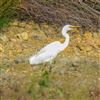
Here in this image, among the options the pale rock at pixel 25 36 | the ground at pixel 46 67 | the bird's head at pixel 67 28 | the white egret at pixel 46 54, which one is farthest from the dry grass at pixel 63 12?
the white egret at pixel 46 54

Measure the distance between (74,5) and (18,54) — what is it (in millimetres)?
1799

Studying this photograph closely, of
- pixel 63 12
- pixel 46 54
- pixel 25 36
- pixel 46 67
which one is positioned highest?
pixel 63 12

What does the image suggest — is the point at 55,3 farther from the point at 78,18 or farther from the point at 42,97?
the point at 42,97

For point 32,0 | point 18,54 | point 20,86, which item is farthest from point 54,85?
point 32,0

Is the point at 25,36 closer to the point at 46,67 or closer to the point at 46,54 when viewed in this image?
the point at 46,54

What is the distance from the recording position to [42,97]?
7.16 metres

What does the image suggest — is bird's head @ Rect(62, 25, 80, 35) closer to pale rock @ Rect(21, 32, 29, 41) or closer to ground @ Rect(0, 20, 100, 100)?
ground @ Rect(0, 20, 100, 100)

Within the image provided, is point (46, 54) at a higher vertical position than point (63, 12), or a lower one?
lower

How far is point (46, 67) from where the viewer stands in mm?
9578

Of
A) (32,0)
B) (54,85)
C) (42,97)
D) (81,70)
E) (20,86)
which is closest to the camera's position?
(42,97)

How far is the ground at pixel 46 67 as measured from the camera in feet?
24.2

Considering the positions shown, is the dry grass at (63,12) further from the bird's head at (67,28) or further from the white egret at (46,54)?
the white egret at (46,54)

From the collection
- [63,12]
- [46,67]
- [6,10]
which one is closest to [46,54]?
[46,67]

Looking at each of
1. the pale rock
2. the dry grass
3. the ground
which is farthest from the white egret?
the dry grass
